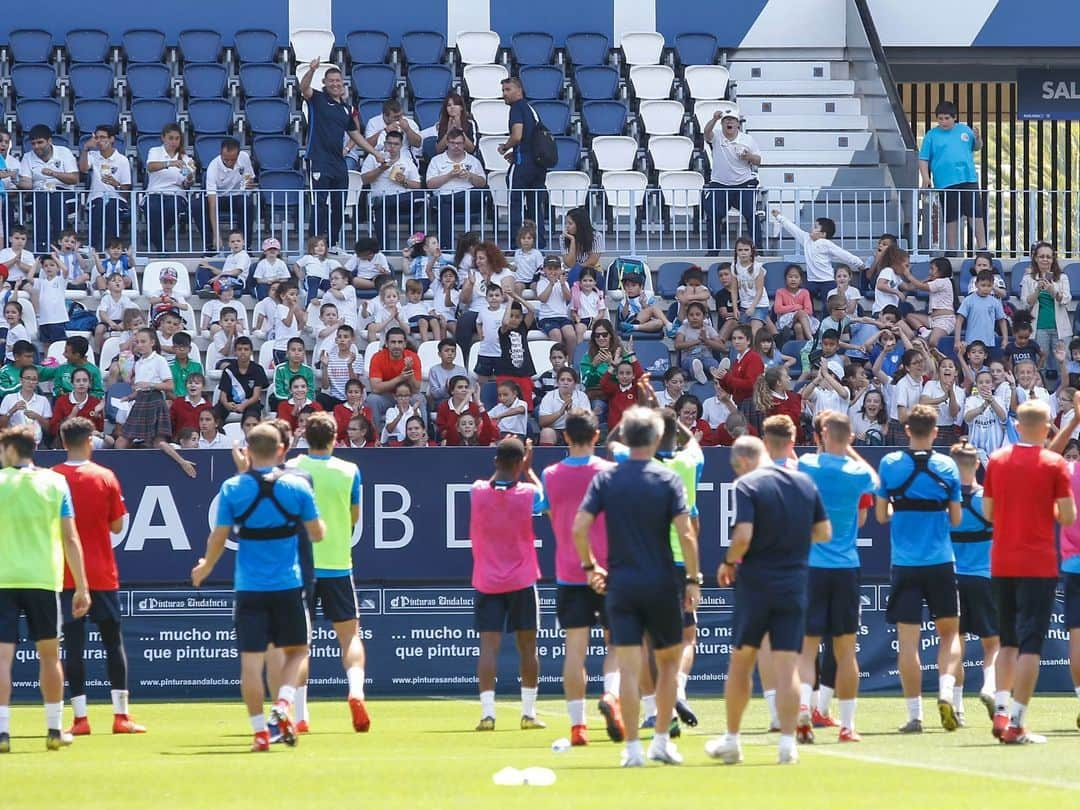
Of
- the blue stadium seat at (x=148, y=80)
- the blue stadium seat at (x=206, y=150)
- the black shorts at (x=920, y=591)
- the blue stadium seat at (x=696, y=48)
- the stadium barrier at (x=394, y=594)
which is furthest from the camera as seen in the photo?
the blue stadium seat at (x=696, y=48)

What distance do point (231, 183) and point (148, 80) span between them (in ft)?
11.9

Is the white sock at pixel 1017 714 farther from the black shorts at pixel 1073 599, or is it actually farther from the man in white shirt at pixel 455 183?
the man in white shirt at pixel 455 183

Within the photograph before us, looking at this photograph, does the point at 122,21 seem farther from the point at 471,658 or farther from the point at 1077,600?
the point at 1077,600

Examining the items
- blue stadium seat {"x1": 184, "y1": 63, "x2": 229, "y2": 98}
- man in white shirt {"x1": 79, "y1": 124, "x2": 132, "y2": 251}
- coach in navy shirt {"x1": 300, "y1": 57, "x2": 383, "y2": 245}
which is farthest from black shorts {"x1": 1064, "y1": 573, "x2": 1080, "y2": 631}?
blue stadium seat {"x1": 184, "y1": 63, "x2": 229, "y2": 98}

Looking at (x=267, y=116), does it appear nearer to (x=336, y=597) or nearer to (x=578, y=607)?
(x=336, y=597)

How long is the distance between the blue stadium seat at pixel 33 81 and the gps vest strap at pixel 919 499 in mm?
17231

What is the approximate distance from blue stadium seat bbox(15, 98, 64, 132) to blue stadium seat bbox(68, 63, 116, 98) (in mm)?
673

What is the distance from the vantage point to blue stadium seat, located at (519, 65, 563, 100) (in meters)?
28.2

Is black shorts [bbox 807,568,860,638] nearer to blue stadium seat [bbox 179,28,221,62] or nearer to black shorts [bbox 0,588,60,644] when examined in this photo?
black shorts [bbox 0,588,60,644]

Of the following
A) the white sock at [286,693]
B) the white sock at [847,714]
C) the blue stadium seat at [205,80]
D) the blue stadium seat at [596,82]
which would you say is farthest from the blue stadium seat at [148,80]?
the white sock at [847,714]

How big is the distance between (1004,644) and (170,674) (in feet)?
28.5

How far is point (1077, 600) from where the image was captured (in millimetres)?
13352

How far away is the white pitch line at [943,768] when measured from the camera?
33.2 ft

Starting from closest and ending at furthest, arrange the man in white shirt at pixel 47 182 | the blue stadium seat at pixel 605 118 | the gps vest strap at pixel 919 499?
1. the gps vest strap at pixel 919 499
2. the man in white shirt at pixel 47 182
3. the blue stadium seat at pixel 605 118
